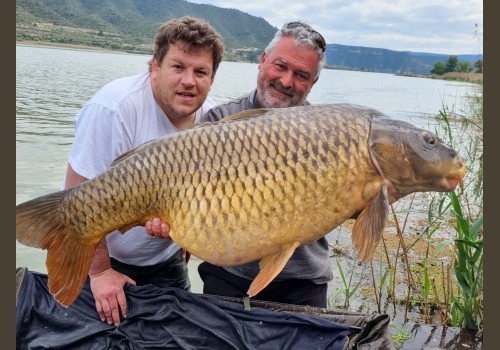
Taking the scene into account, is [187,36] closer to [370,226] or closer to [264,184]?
[264,184]

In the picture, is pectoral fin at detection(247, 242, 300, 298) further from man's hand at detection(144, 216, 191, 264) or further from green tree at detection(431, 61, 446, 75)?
green tree at detection(431, 61, 446, 75)

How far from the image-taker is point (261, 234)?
4.34ft

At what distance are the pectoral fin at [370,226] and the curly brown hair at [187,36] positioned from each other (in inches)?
34.0

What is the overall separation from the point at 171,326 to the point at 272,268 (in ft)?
1.65

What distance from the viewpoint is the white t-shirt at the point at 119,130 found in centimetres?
164

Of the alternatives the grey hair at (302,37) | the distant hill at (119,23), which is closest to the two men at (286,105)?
the grey hair at (302,37)

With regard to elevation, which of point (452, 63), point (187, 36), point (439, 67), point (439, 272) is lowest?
point (439, 272)

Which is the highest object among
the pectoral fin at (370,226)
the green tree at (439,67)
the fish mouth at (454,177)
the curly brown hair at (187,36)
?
the green tree at (439,67)

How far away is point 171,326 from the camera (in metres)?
1.63

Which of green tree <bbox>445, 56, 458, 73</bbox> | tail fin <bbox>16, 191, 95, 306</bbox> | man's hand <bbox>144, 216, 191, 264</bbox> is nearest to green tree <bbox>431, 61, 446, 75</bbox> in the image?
green tree <bbox>445, 56, 458, 73</bbox>

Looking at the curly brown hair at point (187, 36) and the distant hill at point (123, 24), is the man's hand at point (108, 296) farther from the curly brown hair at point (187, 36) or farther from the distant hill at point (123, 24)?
the distant hill at point (123, 24)

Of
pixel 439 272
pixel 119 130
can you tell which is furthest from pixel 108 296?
pixel 439 272

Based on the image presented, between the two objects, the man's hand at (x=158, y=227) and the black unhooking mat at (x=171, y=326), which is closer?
the man's hand at (x=158, y=227)

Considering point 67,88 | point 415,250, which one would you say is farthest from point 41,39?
point 415,250
